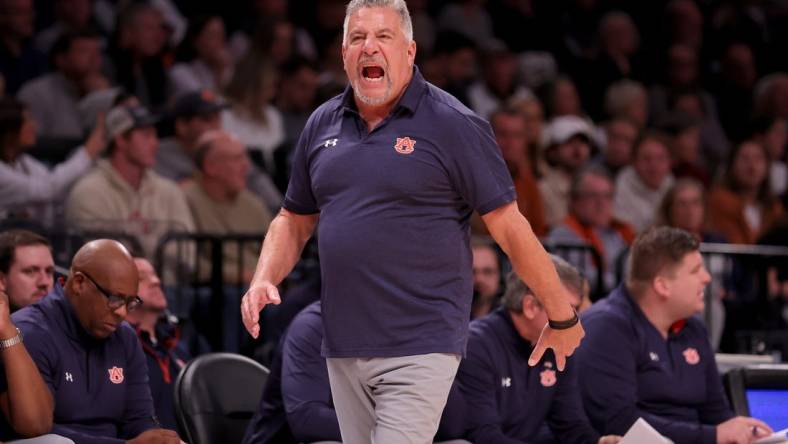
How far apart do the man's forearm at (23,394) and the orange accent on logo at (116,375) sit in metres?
0.41

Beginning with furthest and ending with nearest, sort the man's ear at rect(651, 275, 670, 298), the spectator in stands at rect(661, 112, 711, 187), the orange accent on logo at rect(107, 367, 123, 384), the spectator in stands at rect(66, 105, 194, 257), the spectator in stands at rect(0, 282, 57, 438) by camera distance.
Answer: the spectator in stands at rect(661, 112, 711, 187) → the spectator in stands at rect(66, 105, 194, 257) → the man's ear at rect(651, 275, 670, 298) → the orange accent on logo at rect(107, 367, 123, 384) → the spectator in stands at rect(0, 282, 57, 438)

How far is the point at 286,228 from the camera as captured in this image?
4109 mm

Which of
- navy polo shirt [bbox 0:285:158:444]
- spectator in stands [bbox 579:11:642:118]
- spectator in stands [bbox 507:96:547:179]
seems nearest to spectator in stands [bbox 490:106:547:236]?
spectator in stands [bbox 507:96:547:179]

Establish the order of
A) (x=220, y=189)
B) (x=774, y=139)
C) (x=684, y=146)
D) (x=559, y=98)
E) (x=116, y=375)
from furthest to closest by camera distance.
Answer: (x=774, y=139) → (x=684, y=146) → (x=559, y=98) → (x=220, y=189) → (x=116, y=375)

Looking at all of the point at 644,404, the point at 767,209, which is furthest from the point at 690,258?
the point at 767,209

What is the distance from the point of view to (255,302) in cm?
373

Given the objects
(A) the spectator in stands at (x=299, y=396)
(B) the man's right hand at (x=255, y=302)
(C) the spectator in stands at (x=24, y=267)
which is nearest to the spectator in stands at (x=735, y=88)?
(A) the spectator in stands at (x=299, y=396)

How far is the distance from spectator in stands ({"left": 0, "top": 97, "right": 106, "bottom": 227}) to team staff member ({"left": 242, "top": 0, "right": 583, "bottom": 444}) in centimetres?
380

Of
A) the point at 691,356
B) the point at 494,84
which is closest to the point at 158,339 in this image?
the point at 691,356

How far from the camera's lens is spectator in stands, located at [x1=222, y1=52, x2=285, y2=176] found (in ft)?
31.0

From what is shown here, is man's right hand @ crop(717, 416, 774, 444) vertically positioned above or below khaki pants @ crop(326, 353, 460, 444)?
below

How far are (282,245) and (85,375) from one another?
113cm

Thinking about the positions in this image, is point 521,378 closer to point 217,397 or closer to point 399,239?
point 217,397

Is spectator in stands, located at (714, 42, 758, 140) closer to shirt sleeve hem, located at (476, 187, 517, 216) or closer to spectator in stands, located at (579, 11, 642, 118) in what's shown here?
spectator in stands, located at (579, 11, 642, 118)
